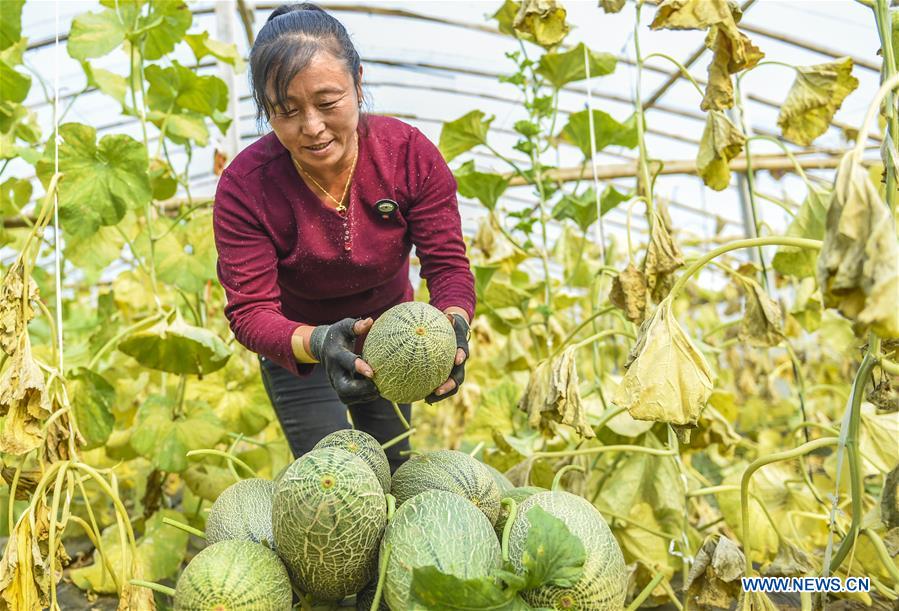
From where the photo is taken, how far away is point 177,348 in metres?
2.08

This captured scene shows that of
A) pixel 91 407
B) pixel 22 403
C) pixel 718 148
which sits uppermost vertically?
pixel 718 148

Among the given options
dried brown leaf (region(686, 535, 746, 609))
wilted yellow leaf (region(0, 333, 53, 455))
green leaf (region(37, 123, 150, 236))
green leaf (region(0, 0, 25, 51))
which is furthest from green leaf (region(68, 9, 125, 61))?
dried brown leaf (region(686, 535, 746, 609))

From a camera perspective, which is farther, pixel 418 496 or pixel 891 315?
pixel 418 496

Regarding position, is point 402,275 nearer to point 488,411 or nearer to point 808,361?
point 488,411

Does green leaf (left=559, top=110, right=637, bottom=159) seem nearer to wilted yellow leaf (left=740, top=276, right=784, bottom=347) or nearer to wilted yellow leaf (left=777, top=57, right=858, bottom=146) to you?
wilted yellow leaf (left=777, top=57, right=858, bottom=146)

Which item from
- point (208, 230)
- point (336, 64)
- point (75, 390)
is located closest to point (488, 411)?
point (208, 230)

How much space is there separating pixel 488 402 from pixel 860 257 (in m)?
2.01

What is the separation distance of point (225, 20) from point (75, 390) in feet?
8.17

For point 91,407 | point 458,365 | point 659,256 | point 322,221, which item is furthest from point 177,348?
point 659,256

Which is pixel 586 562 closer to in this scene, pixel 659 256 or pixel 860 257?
pixel 860 257

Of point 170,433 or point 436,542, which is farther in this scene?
point 170,433

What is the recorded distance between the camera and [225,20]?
12.6 ft

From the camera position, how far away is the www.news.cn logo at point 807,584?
124 centimetres

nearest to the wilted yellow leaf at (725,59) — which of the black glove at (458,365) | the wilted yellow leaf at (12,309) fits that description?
the black glove at (458,365)
